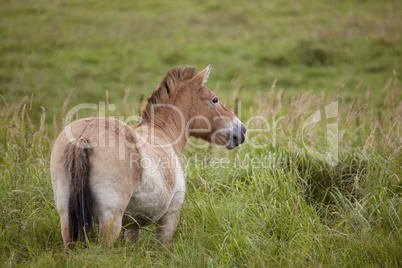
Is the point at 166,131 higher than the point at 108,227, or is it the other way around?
the point at 166,131

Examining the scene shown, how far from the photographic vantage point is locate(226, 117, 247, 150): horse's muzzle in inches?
164

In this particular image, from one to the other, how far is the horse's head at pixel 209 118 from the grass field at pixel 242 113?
46cm

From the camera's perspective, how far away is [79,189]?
2.56 m

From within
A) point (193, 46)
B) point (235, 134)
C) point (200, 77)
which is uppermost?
point (193, 46)

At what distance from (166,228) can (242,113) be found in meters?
6.03

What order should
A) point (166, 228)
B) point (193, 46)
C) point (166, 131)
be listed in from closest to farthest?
point (166, 228) → point (166, 131) → point (193, 46)

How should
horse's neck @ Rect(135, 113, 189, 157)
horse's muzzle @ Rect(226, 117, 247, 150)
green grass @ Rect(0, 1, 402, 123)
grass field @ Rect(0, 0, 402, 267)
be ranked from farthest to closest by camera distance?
green grass @ Rect(0, 1, 402, 123), horse's muzzle @ Rect(226, 117, 247, 150), horse's neck @ Rect(135, 113, 189, 157), grass field @ Rect(0, 0, 402, 267)

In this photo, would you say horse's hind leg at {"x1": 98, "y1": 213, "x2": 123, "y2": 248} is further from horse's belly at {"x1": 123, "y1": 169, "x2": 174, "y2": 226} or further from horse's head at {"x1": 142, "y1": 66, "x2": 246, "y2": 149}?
horse's head at {"x1": 142, "y1": 66, "x2": 246, "y2": 149}

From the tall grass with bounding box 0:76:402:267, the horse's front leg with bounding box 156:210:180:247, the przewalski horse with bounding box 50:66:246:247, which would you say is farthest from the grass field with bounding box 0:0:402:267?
the przewalski horse with bounding box 50:66:246:247

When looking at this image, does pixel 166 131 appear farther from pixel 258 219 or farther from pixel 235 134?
pixel 258 219

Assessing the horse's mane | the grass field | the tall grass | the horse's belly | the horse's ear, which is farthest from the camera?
the horse's ear

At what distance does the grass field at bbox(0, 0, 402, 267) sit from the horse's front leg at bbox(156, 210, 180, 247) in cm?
14

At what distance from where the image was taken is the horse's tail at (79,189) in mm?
2557

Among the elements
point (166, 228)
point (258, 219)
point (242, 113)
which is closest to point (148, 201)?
point (166, 228)
